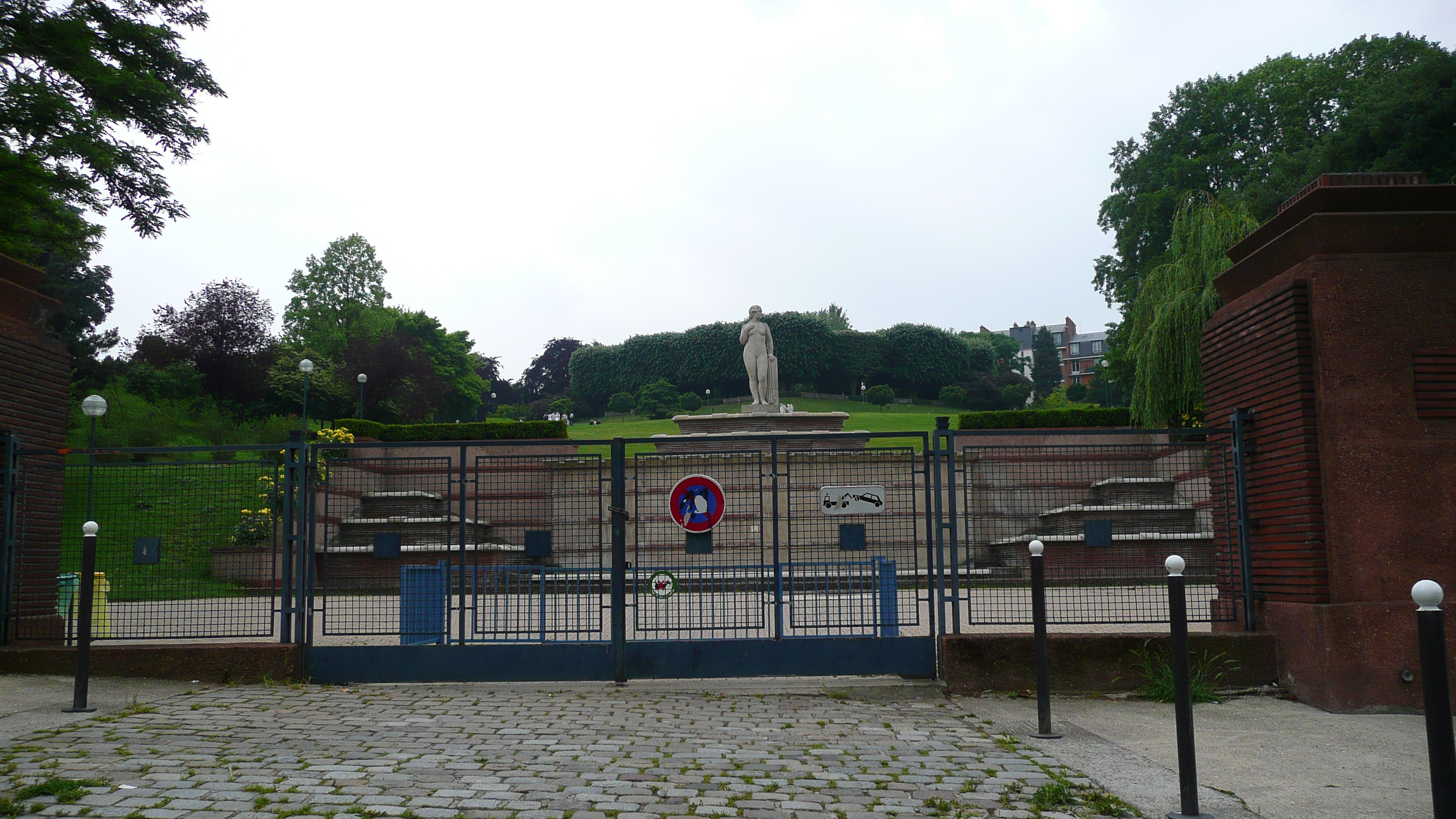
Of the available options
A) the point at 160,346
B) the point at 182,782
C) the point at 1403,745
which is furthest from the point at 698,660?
the point at 160,346

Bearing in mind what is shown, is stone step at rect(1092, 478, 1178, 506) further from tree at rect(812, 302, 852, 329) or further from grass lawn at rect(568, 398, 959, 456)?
tree at rect(812, 302, 852, 329)

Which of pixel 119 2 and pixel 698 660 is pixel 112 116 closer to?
pixel 119 2

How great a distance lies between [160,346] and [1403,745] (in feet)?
142

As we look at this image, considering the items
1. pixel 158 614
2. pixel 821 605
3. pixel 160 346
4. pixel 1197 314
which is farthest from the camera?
pixel 160 346

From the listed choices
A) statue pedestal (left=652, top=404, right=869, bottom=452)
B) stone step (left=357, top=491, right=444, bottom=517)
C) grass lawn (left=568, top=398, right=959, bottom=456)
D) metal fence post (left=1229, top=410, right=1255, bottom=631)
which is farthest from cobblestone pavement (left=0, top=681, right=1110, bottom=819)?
grass lawn (left=568, top=398, right=959, bottom=456)

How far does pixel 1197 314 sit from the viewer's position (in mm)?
23859

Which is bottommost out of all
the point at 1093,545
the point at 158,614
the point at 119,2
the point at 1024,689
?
the point at 1024,689

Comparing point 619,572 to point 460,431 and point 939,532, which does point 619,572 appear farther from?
point 460,431

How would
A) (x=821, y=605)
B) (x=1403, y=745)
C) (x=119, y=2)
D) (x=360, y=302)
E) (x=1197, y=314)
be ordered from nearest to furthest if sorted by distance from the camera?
(x=1403, y=745) < (x=119, y=2) < (x=821, y=605) < (x=1197, y=314) < (x=360, y=302)

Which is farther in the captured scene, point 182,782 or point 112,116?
point 112,116

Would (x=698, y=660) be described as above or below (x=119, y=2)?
below

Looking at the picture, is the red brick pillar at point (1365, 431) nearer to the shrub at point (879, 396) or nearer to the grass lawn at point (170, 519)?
the grass lawn at point (170, 519)

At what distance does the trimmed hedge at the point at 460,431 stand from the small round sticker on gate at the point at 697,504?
19974mm

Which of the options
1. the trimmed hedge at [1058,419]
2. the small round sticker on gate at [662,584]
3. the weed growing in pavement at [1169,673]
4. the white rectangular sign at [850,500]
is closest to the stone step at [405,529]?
the small round sticker on gate at [662,584]
